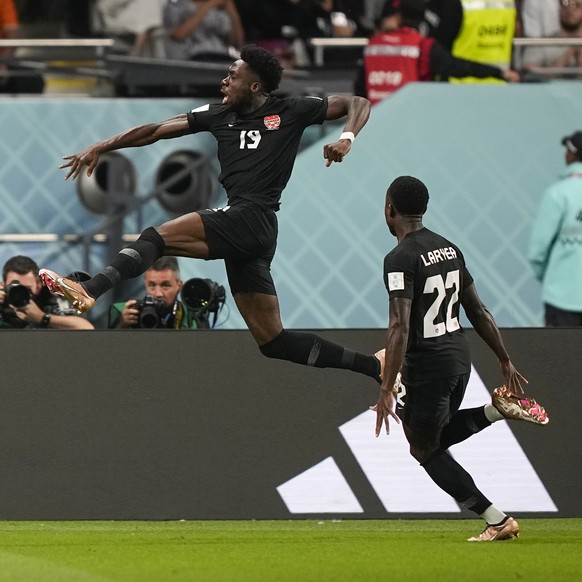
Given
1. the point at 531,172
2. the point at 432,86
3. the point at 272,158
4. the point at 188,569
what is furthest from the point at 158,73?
the point at 188,569

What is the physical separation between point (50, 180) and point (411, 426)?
582 cm

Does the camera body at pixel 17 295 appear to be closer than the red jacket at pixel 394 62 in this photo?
Yes

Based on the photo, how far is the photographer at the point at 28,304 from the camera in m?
9.35

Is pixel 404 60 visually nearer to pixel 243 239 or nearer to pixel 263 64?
pixel 263 64

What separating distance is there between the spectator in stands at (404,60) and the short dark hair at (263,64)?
14.1ft

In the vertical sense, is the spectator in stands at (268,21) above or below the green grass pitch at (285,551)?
above

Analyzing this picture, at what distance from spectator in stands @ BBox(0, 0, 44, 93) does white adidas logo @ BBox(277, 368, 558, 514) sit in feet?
17.9

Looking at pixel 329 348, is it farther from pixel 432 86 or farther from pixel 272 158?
pixel 432 86

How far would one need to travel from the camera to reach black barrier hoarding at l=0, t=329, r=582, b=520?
9070mm

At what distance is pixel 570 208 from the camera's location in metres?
10.9

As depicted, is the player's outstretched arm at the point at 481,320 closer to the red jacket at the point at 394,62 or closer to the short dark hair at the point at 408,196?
the short dark hair at the point at 408,196

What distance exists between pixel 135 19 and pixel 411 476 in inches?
242

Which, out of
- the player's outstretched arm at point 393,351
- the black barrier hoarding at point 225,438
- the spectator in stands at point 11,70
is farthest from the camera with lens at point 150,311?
the spectator in stands at point 11,70

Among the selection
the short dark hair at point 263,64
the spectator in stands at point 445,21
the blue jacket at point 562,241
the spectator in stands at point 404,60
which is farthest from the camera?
the spectator in stands at point 445,21
